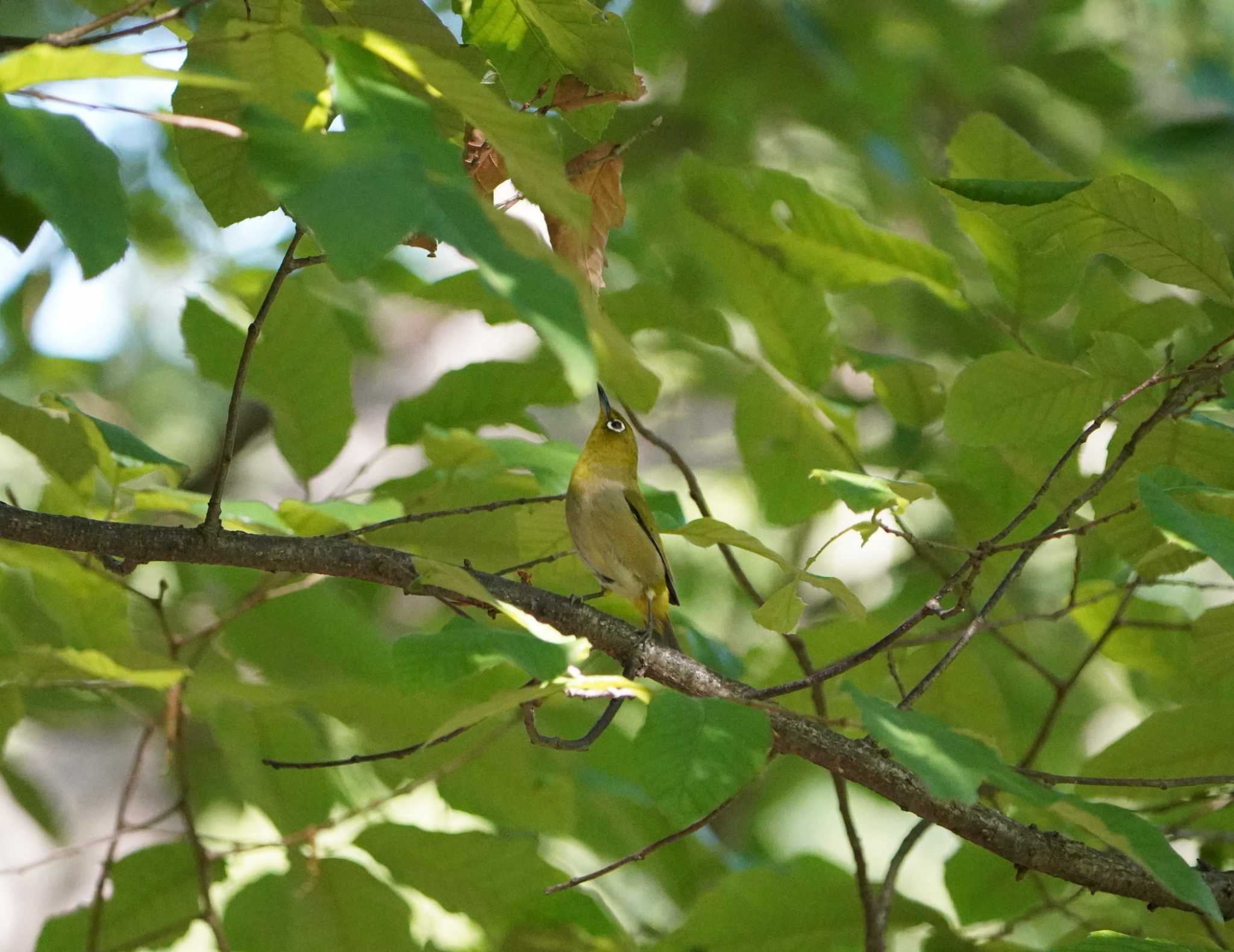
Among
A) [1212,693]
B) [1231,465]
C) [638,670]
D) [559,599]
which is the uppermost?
[1231,465]

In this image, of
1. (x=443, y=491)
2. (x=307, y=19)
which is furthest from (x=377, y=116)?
A: (x=443, y=491)

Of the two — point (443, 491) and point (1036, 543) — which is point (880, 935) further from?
point (443, 491)

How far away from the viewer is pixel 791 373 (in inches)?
89.8

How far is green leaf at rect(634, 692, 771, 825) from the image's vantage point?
1.18 metres

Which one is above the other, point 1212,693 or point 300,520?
point 300,520

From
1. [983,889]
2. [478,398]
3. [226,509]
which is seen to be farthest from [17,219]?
[983,889]

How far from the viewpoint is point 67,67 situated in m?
0.91

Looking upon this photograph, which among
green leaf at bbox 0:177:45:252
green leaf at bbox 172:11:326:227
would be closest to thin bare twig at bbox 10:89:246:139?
green leaf at bbox 172:11:326:227

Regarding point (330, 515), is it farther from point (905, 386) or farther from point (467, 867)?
point (905, 386)

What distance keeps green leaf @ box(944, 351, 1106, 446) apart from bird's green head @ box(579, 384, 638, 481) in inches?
37.0

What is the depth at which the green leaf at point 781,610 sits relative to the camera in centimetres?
157

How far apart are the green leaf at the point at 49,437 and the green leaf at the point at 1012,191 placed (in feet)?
4.45

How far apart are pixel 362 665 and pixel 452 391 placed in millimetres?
592

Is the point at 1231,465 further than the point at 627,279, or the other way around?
the point at 627,279
